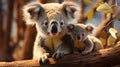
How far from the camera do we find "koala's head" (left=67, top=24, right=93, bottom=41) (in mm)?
2739

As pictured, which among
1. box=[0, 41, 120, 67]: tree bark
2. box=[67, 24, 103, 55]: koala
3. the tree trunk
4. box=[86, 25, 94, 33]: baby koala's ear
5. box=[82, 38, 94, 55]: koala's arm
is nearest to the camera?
box=[0, 41, 120, 67]: tree bark

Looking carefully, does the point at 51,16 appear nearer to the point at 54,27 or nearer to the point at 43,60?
the point at 54,27

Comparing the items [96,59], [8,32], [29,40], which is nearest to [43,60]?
[96,59]

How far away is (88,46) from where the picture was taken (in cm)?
267

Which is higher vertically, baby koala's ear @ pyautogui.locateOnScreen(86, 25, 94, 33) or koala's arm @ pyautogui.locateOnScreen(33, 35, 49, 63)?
baby koala's ear @ pyautogui.locateOnScreen(86, 25, 94, 33)

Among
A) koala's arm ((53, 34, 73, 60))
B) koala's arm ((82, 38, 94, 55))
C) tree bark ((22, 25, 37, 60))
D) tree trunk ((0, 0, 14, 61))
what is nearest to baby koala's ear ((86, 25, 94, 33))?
koala's arm ((82, 38, 94, 55))

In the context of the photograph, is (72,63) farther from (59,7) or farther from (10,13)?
(10,13)

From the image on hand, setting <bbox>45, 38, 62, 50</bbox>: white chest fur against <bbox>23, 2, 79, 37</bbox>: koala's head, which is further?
<bbox>45, 38, 62, 50</bbox>: white chest fur

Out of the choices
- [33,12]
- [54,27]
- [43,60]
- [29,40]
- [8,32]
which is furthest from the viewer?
[8,32]

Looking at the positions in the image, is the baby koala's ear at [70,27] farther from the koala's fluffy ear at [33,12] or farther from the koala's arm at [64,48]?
the koala's fluffy ear at [33,12]

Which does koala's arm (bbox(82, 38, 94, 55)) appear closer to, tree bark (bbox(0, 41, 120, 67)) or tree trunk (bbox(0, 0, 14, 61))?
tree bark (bbox(0, 41, 120, 67))

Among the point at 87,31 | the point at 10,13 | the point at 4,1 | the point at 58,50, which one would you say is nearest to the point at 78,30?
the point at 87,31

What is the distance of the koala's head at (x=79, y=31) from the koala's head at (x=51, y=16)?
0.05m

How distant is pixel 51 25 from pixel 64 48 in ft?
0.77
